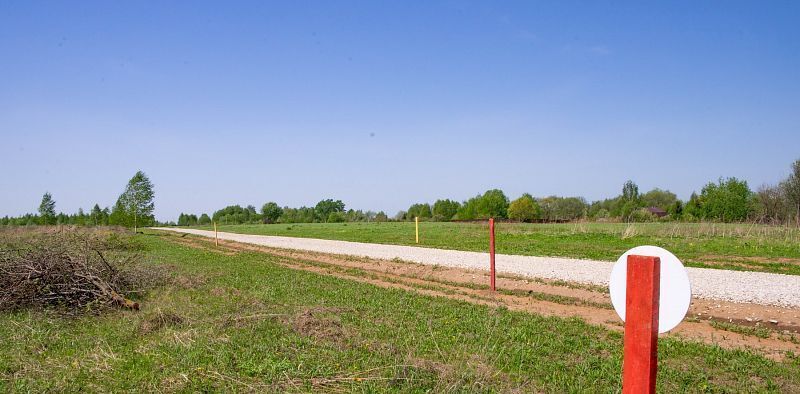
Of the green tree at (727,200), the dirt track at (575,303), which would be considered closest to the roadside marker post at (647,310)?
the dirt track at (575,303)

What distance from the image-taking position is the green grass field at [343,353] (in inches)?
195

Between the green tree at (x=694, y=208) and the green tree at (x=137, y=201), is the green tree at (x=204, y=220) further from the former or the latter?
the green tree at (x=694, y=208)

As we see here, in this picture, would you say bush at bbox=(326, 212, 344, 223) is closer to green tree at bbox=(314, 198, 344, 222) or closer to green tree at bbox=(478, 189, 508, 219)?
green tree at bbox=(314, 198, 344, 222)

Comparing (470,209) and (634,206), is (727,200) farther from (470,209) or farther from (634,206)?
(470,209)

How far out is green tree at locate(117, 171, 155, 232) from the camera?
5247cm

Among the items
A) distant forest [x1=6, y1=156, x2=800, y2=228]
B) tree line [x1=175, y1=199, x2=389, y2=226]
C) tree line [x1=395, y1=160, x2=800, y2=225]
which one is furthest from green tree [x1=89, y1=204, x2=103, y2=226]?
tree line [x1=395, y1=160, x2=800, y2=225]

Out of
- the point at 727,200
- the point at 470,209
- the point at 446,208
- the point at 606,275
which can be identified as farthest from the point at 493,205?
the point at 606,275

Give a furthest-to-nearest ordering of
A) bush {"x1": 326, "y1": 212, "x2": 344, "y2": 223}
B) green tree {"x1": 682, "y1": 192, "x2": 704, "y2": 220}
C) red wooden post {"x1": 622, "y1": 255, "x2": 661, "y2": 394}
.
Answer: bush {"x1": 326, "y1": 212, "x2": 344, "y2": 223} < green tree {"x1": 682, "y1": 192, "x2": 704, "y2": 220} < red wooden post {"x1": 622, "y1": 255, "x2": 661, "y2": 394}

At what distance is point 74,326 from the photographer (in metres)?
8.00

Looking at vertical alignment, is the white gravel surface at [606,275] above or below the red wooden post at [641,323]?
below

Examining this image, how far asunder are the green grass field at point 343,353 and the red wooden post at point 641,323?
217cm

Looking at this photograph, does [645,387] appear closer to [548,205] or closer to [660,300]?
[660,300]

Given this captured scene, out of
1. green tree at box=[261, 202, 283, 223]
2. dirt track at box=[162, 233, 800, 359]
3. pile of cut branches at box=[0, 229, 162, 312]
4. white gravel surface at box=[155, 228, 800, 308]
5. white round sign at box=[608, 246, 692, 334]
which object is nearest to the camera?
white round sign at box=[608, 246, 692, 334]

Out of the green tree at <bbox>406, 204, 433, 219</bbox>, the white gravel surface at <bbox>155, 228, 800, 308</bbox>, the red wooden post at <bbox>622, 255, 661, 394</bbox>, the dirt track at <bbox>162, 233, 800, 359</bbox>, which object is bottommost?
the dirt track at <bbox>162, 233, 800, 359</bbox>
